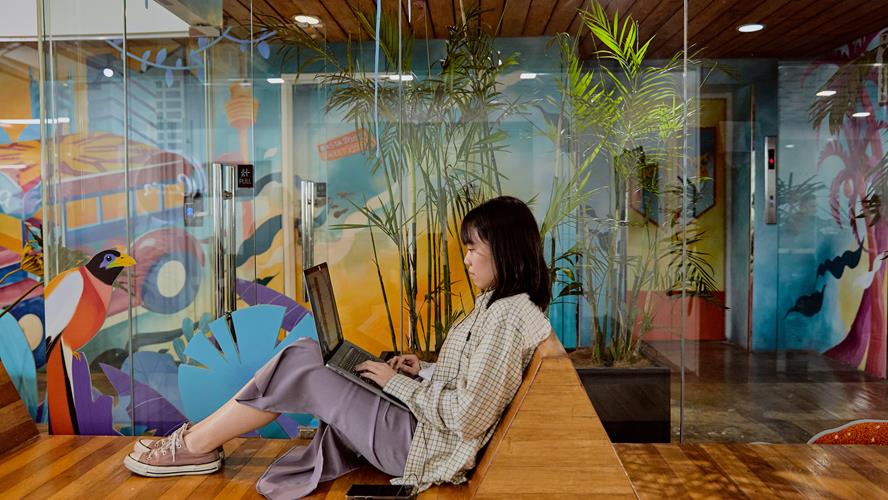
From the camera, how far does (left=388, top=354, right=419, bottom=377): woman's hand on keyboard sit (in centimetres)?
287

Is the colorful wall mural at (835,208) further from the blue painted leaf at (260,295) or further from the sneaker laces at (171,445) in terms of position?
the sneaker laces at (171,445)

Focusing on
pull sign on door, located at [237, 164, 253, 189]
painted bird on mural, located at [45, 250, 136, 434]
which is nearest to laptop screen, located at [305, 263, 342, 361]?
pull sign on door, located at [237, 164, 253, 189]

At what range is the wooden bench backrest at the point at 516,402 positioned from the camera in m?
2.11

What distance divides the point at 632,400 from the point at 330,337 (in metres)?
1.52

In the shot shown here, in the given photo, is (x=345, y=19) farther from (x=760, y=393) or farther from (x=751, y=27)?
(x=760, y=393)

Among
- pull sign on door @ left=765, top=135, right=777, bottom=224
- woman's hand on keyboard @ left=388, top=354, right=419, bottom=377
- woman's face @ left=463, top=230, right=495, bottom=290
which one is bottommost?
woman's hand on keyboard @ left=388, top=354, right=419, bottom=377

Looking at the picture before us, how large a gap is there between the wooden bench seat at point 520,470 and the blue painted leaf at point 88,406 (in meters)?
0.47

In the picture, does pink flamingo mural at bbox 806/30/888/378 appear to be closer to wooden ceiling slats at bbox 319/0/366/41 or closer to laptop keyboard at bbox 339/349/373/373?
wooden ceiling slats at bbox 319/0/366/41

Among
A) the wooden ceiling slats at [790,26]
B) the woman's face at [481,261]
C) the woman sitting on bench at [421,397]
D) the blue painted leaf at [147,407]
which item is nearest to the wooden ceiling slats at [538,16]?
the wooden ceiling slats at [790,26]

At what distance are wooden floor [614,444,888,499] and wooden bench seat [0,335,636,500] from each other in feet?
2.40

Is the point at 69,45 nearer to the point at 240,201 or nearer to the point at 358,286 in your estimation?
the point at 240,201

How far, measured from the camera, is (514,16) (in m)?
3.46

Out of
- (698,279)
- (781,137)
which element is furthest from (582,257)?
(781,137)

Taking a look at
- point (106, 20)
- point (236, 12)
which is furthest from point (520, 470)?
point (106, 20)
